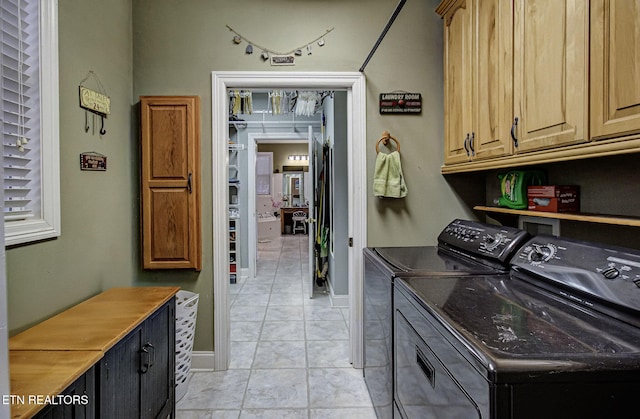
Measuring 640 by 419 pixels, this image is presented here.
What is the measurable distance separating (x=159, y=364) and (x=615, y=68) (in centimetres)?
214

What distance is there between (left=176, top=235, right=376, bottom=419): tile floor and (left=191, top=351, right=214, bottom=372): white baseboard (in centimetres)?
4

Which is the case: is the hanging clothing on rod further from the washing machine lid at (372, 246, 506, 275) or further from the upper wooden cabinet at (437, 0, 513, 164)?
the washing machine lid at (372, 246, 506, 275)

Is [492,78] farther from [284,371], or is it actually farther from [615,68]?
[284,371]

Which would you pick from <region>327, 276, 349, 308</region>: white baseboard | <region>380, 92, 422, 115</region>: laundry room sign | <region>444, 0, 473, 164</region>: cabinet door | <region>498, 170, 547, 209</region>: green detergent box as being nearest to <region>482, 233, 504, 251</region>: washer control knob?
<region>498, 170, 547, 209</region>: green detergent box

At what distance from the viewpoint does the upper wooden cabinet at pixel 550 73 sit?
1.21m

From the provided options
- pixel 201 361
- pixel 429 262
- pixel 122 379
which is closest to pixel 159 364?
pixel 122 379

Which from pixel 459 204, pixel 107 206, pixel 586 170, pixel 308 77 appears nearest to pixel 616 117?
pixel 586 170

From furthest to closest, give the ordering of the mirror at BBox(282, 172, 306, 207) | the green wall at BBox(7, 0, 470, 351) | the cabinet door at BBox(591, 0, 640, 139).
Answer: the mirror at BBox(282, 172, 306, 207), the green wall at BBox(7, 0, 470, 351), the cabinet door at BBox(591, 0, 640, 139)

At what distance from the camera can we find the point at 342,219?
392 centimetres

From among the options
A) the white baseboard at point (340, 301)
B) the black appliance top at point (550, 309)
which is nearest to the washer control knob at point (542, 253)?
the black appliance top at point (550, 309)

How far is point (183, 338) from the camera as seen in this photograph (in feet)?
7.04

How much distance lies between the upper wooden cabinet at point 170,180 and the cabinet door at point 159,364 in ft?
2.02

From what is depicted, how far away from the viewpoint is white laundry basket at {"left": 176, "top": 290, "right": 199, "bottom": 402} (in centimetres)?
210

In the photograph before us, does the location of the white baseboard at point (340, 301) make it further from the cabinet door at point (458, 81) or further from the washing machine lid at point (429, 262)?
the cabinet door at point (458, 81)
